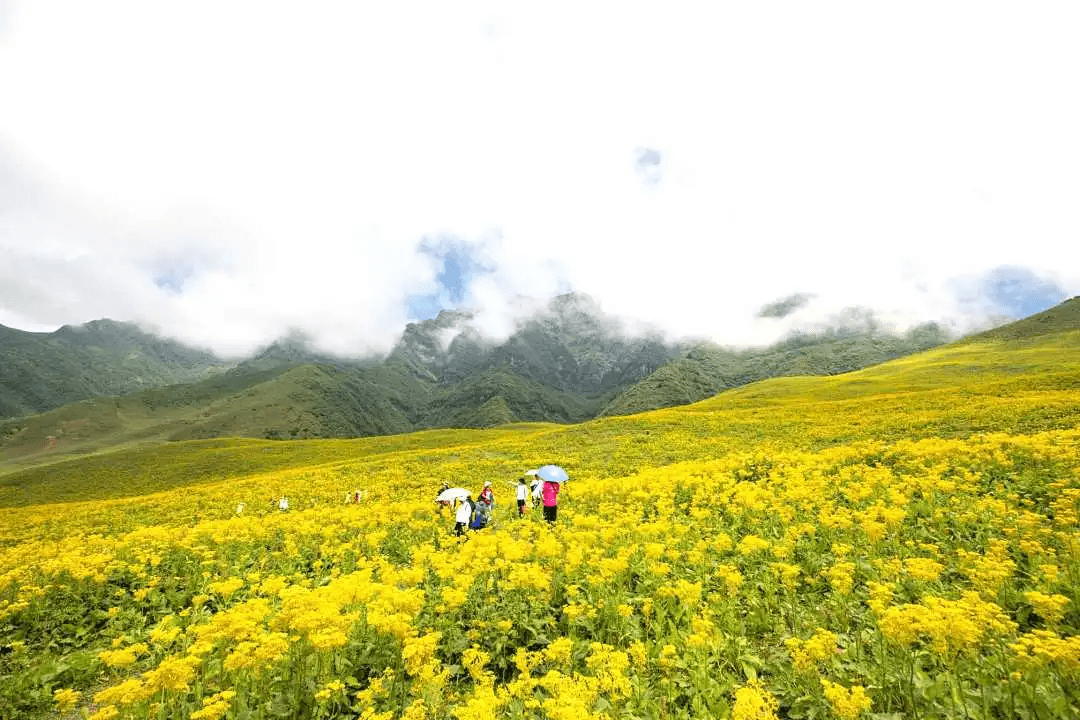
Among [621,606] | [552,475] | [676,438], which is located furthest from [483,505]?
[676,438]

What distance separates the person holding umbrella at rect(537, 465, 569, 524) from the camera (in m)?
19.8

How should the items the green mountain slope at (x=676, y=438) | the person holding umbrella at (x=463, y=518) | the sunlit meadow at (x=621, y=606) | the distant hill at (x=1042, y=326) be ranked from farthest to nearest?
the distant hill at (x=1042, y=326)
the green mountain slope at (x=676, y=438)
the person holding umbrella at (x=463, y=518)
the sunlit meadow at (x=621, y=606)

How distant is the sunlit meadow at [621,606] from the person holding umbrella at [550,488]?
5.31 ft

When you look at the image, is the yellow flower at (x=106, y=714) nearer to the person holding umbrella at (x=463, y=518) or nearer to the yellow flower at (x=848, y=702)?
the yellow flower at (x=848, y=702)

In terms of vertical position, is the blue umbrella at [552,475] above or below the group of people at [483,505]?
above

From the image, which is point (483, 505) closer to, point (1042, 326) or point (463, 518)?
point (463, 518)

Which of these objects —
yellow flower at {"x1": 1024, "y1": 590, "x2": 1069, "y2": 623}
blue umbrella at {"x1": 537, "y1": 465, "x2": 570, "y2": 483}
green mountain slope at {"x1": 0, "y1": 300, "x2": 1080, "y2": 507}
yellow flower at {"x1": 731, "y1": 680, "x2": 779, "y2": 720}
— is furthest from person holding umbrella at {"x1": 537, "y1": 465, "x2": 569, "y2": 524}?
yellow flower at {"x1": 1024, "y1": 590, "x2": 1069, "y2": 623}

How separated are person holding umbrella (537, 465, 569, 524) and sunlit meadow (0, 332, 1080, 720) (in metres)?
1.62

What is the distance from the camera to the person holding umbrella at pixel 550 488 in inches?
781

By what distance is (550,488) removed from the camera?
66.4 ft

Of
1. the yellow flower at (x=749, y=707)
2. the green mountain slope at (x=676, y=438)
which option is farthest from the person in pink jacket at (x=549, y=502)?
the yellow flower at (x=749, y=707)

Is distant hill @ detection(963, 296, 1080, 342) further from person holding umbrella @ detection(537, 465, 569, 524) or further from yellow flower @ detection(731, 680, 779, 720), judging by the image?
yellow flower @ detection(731, 680, 779, 720)

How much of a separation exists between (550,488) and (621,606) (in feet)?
35.8

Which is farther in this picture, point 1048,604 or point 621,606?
point 621,606
